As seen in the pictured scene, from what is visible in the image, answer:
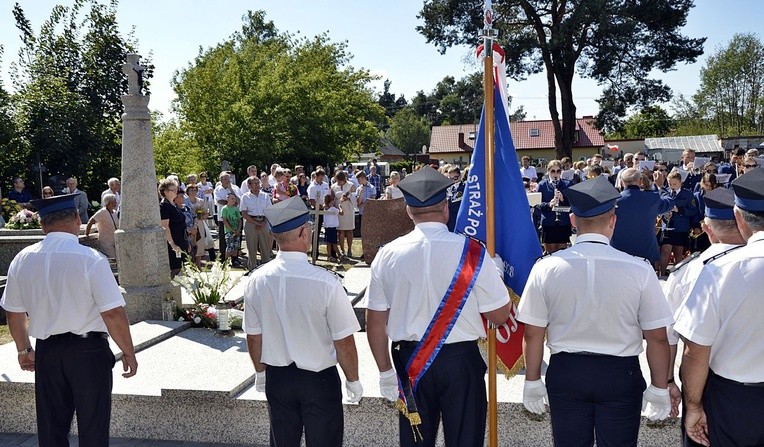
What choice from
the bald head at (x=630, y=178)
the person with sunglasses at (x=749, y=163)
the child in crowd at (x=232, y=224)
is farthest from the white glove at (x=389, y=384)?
the person with sunglasses at (x=749, y=163)

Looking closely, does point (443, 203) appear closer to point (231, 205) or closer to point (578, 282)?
point (578, 282)

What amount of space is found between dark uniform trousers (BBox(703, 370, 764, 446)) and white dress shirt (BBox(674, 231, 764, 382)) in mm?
59

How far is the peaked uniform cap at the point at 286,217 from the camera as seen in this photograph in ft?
11.7

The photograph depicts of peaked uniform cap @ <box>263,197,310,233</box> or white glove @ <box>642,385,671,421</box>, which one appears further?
peaked uniform cap @ <box>263,197,310,233</box>

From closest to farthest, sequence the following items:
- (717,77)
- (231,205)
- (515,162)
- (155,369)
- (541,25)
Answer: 1. (515,162)
2. (155,369)
3. (231,205)
4. (541,25)
5. (717,77)

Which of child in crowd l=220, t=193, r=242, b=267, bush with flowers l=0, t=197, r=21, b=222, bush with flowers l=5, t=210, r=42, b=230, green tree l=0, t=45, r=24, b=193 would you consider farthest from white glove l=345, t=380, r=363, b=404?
green tree l=0, t=45, r=24, b=193

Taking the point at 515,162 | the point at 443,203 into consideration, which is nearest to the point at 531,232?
the point at 515,162

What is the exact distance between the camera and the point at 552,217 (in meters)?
11.7

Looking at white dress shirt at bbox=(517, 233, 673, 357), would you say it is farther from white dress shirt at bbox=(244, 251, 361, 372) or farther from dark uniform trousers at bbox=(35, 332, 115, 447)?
dark uniform trousers at bbox=(35, 332, 115, 447)

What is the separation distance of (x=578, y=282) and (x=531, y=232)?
165 centimetres

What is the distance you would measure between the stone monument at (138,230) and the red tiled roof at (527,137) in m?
51.0

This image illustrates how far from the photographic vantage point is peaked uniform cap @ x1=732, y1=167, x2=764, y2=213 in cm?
308

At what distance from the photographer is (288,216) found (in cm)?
358

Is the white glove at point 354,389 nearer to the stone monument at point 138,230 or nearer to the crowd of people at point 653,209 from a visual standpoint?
the stone monument at point 138,230
